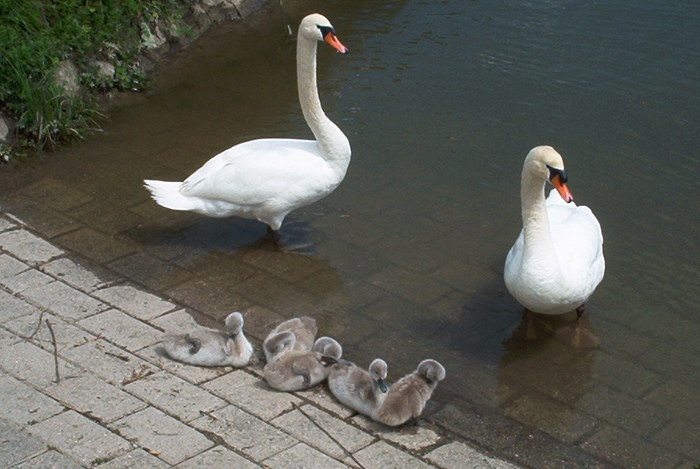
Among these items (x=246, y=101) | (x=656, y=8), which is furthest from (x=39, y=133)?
(x=656, y=8)

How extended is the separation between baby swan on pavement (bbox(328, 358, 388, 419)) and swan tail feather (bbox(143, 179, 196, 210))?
Answer: 7.72 ft

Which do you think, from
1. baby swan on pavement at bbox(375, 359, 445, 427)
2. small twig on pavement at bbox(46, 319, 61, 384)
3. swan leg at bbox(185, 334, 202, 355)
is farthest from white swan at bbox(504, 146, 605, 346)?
small twig on pavement at bbox(46, 319, 61, 384)

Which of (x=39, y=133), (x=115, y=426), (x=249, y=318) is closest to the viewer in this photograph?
(x=115, y=426)

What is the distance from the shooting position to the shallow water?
6043 mm

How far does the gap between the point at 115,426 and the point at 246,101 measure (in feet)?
19.3

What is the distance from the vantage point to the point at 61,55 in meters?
9.53

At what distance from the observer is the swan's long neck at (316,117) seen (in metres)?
7.31

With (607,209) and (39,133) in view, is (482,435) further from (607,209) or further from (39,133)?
(39,133)

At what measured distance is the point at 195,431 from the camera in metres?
4.82

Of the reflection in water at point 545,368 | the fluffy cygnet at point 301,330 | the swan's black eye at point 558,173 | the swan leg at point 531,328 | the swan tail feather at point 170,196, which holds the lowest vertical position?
the reflection in water at point 545,368

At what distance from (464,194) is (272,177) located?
2.01 m

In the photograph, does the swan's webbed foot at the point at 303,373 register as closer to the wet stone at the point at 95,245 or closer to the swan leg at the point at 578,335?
the swan leg at the point at 578,335

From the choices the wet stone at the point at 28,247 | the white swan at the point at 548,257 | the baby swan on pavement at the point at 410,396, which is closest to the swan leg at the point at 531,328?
the white swan at the point at 548,257

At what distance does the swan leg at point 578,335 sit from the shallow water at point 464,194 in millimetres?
77
